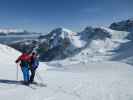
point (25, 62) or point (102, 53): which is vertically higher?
point (25, 62)

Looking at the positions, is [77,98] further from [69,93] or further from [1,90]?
[1,90]

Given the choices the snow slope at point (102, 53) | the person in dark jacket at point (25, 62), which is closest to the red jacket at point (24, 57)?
the person in dark jacket at point (25, 62)

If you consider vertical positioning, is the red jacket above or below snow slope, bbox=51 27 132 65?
above

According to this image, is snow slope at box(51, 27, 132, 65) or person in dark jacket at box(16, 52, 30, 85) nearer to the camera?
person in dark jacket at box(16, 52, 30, 85)

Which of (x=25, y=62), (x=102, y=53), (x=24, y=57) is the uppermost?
(x=24, y=57)

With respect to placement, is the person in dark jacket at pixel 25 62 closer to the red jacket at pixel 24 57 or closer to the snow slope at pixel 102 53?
the red jacket at pixel 24 57

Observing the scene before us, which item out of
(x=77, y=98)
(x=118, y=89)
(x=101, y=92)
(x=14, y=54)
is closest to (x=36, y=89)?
(x=77, y=98)

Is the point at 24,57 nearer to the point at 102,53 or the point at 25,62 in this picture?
the point at 25,62

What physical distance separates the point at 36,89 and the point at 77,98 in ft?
8.33

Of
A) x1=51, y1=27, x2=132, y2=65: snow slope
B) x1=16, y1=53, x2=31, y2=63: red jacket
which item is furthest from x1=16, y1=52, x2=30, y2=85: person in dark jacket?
x1=51, y1=27, x2=132, y2=65: snow slope

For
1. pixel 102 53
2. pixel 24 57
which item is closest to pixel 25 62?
pixel 24 57

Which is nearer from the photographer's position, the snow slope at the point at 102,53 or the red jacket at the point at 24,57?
the red jacket at the point at 24,57

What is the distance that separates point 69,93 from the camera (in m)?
13.2

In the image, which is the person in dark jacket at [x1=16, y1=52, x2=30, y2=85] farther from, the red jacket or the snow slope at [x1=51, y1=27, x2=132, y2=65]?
the snow slope at [x1=51, y1=27, x2=132, y2=65]
